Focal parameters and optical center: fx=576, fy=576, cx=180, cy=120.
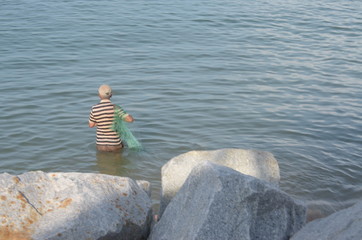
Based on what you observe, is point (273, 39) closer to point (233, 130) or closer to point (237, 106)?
point (237, 106)

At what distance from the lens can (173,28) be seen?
18.1 metres

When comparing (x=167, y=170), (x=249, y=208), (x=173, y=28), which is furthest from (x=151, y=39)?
Answer: (x=249, y=208)

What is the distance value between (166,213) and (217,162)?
148cm

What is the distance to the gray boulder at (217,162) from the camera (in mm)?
6188

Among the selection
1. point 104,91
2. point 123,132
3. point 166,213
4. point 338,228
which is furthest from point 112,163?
point 338,228

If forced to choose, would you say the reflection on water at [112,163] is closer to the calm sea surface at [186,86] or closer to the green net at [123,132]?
the calm sea surface at [186,86]

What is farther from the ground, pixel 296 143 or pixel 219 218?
pixel 219 218

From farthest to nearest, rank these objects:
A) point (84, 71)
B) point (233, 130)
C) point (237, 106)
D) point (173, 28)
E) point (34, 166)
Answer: point (173, 28) < point (84, 71) < point (237, 106) < point (233, 130) < point (34, 166)

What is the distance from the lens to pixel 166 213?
518 centimetres

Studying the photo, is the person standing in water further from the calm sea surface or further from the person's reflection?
the calm sea surface

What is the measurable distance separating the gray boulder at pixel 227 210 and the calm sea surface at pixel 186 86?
2707 millimetres

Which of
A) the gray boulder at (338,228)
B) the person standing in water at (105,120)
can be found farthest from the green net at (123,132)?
the gray boulder at (338,228)

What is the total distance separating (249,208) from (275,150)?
4937 millimetres

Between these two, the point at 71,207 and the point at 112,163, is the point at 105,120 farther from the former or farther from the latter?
the point at 71,207
